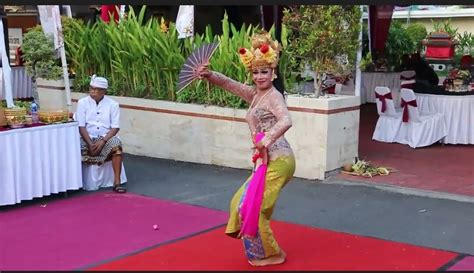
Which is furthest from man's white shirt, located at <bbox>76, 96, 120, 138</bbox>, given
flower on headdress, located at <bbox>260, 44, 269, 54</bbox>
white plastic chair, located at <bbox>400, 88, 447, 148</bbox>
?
white plastic chair, located at <bbox>400, 88, 447, 148</bbox>

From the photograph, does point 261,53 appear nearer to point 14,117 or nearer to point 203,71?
point 203,71

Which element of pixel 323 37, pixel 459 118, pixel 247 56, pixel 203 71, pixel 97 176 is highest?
pixel 323 37

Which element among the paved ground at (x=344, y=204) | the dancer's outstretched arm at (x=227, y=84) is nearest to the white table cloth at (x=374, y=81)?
the paved ground at (x=344, y=204)

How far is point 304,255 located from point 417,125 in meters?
5.24

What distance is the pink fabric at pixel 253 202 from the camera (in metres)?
4.72

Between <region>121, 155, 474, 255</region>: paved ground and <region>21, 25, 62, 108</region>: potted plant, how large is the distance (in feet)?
8.70

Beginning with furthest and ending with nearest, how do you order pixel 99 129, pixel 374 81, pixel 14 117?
1. pixel 374 81
2. pixel 99 129
3. pixel 14 117

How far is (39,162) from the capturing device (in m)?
6.88

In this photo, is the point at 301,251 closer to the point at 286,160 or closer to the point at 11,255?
the point at 286,160

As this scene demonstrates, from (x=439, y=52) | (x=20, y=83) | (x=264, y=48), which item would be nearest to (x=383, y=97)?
(x=264, y=48)

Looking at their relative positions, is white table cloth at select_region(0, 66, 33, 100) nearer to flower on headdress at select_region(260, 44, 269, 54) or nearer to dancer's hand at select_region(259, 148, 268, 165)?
flower on headdress at select_region(260, 44, 269, 54)

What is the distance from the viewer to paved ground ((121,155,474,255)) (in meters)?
5.87

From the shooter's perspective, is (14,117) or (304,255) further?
(14,117)

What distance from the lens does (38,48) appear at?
9.94 meters
